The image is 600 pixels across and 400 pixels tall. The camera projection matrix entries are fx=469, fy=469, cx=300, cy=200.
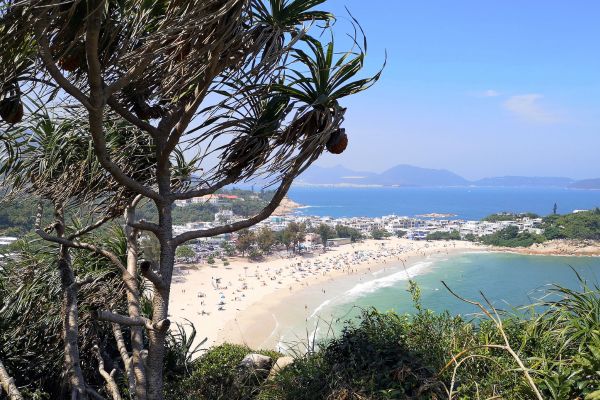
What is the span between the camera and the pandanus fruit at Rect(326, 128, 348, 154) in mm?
2041

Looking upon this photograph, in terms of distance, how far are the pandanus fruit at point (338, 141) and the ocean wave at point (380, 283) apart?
2263cm

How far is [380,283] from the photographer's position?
94.5 feet

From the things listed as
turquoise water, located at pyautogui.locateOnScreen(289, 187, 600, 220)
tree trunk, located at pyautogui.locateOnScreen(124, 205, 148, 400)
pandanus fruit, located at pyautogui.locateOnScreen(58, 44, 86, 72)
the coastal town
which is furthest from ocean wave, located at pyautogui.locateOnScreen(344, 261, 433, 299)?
turquoise water, located at pyautogui.locateOnScreen(289, 187, 600, 220)

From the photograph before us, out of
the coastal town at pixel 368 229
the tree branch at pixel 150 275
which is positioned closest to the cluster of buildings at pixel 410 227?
the coastal town at pixel 368 229

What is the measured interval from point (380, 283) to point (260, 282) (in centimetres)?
785

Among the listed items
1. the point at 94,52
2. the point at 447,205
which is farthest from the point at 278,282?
the point at 447,205

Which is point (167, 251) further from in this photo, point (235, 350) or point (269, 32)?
point (235, 350)

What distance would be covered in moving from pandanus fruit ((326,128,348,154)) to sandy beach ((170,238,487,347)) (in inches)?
448

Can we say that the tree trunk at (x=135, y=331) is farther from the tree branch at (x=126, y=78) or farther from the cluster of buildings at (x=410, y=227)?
the cluster of buildings at (x=410, y=227)

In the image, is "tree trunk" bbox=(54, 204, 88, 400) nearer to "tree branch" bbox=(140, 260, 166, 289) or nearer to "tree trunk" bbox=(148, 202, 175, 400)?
"tree trunk" bbox=(148, 202, 175, 400)

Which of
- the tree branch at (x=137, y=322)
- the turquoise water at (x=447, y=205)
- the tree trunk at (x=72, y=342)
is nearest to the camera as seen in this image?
the tree branch at (x=137, y=322)

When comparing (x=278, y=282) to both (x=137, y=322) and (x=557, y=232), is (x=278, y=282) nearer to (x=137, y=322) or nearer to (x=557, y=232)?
(x=557, y=232)

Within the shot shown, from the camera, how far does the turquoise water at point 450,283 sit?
842 inches

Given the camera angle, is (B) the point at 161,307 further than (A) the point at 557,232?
No
